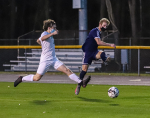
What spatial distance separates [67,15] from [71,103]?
15.4 metres

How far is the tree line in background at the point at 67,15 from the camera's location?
25.0m

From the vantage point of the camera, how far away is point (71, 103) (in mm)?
11125

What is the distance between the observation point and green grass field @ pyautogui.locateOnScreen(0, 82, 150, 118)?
9.44 meters

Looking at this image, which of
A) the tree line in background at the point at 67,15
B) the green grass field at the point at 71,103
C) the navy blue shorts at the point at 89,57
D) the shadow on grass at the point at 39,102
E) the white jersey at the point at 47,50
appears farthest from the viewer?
the tree line in background at the point at 67,15

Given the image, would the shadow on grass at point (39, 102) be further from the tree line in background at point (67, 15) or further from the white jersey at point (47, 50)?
the tree line in background at point (67, 15)

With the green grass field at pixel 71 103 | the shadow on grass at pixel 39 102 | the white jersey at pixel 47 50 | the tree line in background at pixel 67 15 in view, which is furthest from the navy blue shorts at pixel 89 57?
the tree line in background at pixel 67 15

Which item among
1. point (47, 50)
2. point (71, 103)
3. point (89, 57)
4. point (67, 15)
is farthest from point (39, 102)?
point (67, 15)

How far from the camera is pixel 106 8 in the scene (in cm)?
2548

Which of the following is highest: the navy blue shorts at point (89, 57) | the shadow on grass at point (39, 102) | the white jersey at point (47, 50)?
the white jersey at point (47, 50)

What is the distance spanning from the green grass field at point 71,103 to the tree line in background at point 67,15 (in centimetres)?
1067

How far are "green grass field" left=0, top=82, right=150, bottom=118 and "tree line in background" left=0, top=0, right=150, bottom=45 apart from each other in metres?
10.7

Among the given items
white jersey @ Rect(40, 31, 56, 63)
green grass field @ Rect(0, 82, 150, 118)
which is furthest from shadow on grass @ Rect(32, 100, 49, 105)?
white jersey @ Rect(40, 31, 56, 63)

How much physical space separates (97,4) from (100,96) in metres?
13.7

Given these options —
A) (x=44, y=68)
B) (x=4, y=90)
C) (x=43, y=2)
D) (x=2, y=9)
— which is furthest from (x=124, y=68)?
(x=44, y=68)
